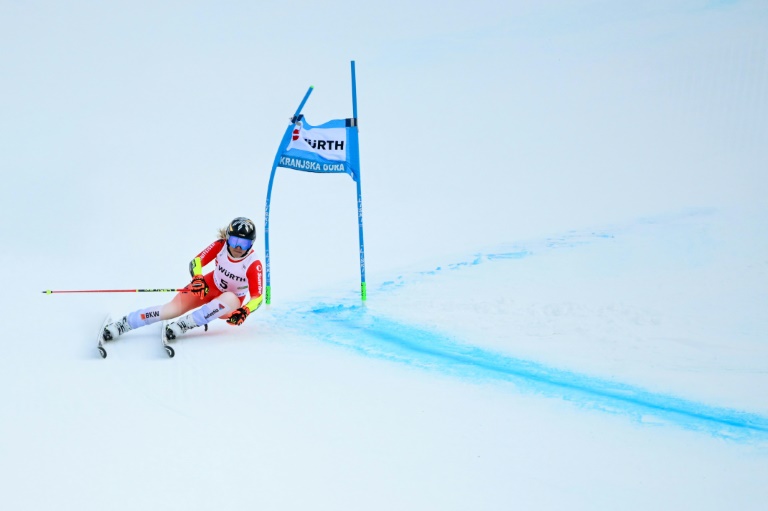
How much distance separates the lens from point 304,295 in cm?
655

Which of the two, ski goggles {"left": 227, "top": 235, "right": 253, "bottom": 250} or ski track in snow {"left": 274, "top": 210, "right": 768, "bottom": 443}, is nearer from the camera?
ski track in snow {"left": 274, "top": 210, "right": 768, "bottom": 443}

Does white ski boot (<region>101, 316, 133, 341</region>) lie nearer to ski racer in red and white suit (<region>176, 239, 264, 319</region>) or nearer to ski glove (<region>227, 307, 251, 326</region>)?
ski racer in red and white suit (<region>176, 239, 264, 319</region>)

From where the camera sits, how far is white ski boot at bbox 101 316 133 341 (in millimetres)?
5324

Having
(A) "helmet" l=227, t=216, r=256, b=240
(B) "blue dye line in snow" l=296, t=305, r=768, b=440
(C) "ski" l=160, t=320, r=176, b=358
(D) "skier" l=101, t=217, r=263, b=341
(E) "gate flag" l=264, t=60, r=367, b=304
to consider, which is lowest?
(B) "blue dye line in snow" l=296, t=305, r=768, b=440

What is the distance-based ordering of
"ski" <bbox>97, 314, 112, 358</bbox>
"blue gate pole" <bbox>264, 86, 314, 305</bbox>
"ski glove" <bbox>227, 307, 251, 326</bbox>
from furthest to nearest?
"blue gate pole" <bbox>264, 86, 314, 305</bbox> < "ski glove" <bbox>227, 307, 251, 326</bbox> < "ski" <bbox>97, 314, 112, 358</bbox>

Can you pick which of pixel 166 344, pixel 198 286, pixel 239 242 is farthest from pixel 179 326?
pixel 239 242

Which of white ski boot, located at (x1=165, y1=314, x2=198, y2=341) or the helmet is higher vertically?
the helmet

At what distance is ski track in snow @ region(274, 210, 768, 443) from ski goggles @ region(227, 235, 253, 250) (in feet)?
2.47

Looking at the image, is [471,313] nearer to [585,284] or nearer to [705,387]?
[585,284]

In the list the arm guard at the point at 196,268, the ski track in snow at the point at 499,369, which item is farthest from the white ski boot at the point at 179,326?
the ski track in snow at the point at 499,369

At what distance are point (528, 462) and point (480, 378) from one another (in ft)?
3.40

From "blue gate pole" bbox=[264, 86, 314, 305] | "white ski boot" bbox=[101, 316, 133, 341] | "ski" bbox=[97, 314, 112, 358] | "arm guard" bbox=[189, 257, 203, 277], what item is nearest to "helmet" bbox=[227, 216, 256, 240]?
"arm guard" bbox=[189, 257, 203, 277]

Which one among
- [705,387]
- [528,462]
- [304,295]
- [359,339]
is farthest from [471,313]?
[528,462]

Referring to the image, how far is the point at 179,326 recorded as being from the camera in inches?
211
